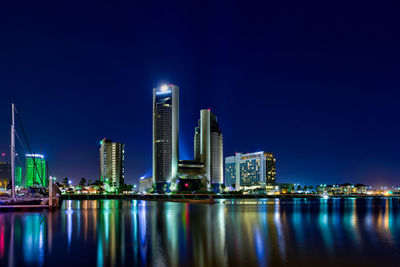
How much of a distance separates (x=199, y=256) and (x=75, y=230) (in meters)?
16.6

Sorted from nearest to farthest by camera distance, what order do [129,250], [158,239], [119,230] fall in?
[129,250], [158,239], [119,230]

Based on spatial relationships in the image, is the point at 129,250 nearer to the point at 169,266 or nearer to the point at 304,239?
the point at 169,266

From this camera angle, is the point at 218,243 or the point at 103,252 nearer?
the point at 103,252

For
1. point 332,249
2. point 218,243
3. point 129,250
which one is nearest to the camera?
point 129,250

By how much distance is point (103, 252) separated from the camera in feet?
69.2

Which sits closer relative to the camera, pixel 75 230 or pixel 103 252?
pixel 103 252

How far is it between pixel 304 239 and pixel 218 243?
701cm

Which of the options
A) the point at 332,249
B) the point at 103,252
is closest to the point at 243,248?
the point at 332,249

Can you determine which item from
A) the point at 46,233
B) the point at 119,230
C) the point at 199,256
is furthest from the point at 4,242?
the point at 199,256

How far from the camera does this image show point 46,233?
98.3ft

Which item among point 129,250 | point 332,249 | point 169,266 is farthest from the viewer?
point 332,249

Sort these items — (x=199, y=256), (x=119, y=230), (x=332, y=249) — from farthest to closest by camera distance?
(x=119, y=230), (x=332, y=249), (x=199, y=256)

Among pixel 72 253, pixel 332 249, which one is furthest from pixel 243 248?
pixel 72 253

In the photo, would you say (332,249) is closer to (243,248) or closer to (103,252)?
(243,248)
